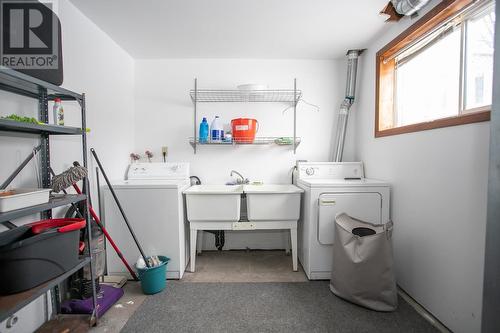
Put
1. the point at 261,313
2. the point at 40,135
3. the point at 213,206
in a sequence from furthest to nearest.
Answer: the point at 213,206 → the point at 261,313 → the point at 40,135

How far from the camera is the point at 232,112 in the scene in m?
2.58

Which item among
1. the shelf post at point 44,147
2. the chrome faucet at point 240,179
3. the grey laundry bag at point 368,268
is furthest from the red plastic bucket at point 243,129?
the shelf post at point 44,147

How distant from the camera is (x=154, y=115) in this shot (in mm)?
2574

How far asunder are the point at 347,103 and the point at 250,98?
1082 mm

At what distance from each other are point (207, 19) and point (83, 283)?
87.3 inches

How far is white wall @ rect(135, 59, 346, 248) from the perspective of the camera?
2.55 meters

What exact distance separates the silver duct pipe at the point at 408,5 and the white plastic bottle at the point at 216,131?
1.75 metres

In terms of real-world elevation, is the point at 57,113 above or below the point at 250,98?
below

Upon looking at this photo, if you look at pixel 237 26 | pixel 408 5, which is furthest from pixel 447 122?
pixel 237 26

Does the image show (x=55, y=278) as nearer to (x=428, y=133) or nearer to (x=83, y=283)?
(x=83, y=283)

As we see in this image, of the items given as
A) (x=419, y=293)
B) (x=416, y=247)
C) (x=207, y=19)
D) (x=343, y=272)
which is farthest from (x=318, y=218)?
(x=207, y=19)

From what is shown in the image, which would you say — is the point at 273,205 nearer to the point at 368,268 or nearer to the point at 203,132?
the point at 368,268

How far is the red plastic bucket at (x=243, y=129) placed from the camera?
2312 mm

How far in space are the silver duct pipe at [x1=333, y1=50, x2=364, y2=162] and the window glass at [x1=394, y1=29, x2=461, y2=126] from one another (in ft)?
1.45
